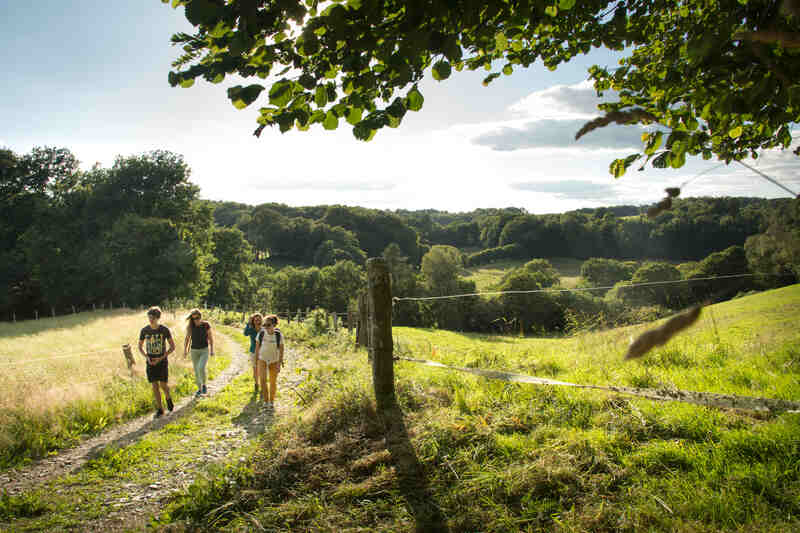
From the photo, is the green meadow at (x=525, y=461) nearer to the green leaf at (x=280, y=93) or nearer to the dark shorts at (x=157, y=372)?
the dark shorts at (x=157, y=372)

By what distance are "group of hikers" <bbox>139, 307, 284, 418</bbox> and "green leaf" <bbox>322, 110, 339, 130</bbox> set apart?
19.2 ft

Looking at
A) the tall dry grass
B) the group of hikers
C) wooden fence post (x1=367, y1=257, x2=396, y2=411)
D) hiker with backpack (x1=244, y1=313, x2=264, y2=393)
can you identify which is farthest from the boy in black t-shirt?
wooden fence post (x1=367, y1=257, x2=396, y2=411)

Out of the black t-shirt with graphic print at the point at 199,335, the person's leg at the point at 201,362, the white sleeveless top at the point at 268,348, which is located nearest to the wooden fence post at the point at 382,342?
the white sleeveless top at the point at 268,348

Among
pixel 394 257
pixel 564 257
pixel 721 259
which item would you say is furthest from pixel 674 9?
pixel 564 257

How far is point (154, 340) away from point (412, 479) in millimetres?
6631

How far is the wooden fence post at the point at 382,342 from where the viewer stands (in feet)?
16.4

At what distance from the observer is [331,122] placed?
118 inches

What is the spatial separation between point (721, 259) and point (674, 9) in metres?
24.0

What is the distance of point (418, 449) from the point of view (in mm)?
3869

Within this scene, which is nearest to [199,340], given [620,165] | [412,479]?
[412,479]

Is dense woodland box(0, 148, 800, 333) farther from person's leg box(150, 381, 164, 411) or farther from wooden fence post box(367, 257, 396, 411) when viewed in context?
wooden fence post box(367, 257, 396, 411)

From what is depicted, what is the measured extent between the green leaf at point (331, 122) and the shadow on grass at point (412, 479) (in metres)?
3.14

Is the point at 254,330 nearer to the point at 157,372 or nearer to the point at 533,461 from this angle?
the point at 157,372

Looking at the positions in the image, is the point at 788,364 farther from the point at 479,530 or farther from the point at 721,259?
the point at 721,259
